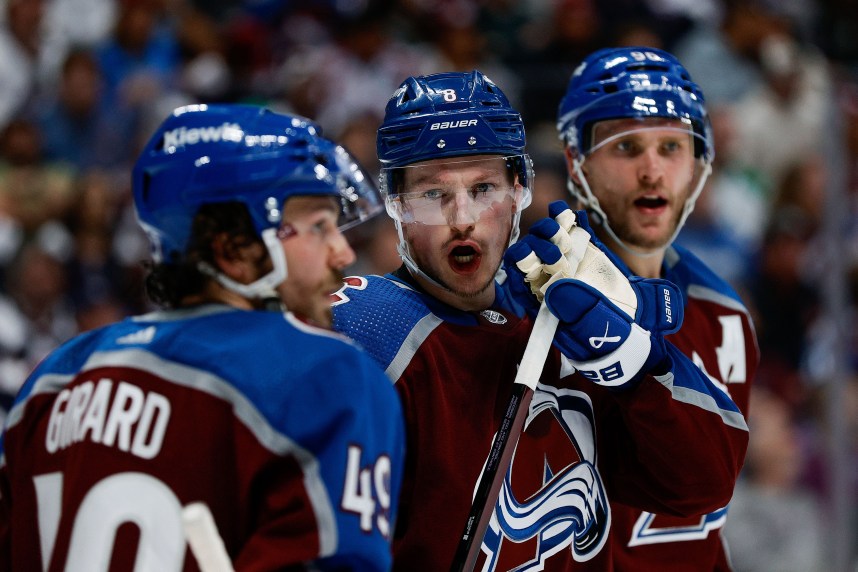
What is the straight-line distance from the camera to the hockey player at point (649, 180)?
105 inches

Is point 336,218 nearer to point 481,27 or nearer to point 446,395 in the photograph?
point 446,395

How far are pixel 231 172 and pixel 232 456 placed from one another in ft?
1.30

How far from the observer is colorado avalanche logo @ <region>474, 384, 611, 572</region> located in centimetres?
220

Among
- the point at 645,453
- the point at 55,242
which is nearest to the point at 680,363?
the point at 645,453

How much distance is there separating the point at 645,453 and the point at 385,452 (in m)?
0.70

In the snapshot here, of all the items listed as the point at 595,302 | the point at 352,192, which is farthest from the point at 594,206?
the point at 352,192

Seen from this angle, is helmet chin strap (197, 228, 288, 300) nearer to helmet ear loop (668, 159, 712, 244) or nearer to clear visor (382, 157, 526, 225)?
clear visor (382, 157, 526, 225)

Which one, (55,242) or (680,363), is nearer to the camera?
(680,363)

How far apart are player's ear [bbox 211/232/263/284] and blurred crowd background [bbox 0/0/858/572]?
306 cm

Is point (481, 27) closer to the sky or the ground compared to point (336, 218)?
closer to the sky

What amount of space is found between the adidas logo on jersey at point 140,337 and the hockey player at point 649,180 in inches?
48.5

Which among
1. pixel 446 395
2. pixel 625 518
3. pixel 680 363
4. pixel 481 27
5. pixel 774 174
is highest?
pixel 481 27

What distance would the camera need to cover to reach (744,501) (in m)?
4.70

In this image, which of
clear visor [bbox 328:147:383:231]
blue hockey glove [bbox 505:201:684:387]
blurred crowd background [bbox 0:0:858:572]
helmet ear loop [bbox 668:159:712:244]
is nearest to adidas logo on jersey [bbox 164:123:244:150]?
clear visor [bbox 328:147:383:231]
